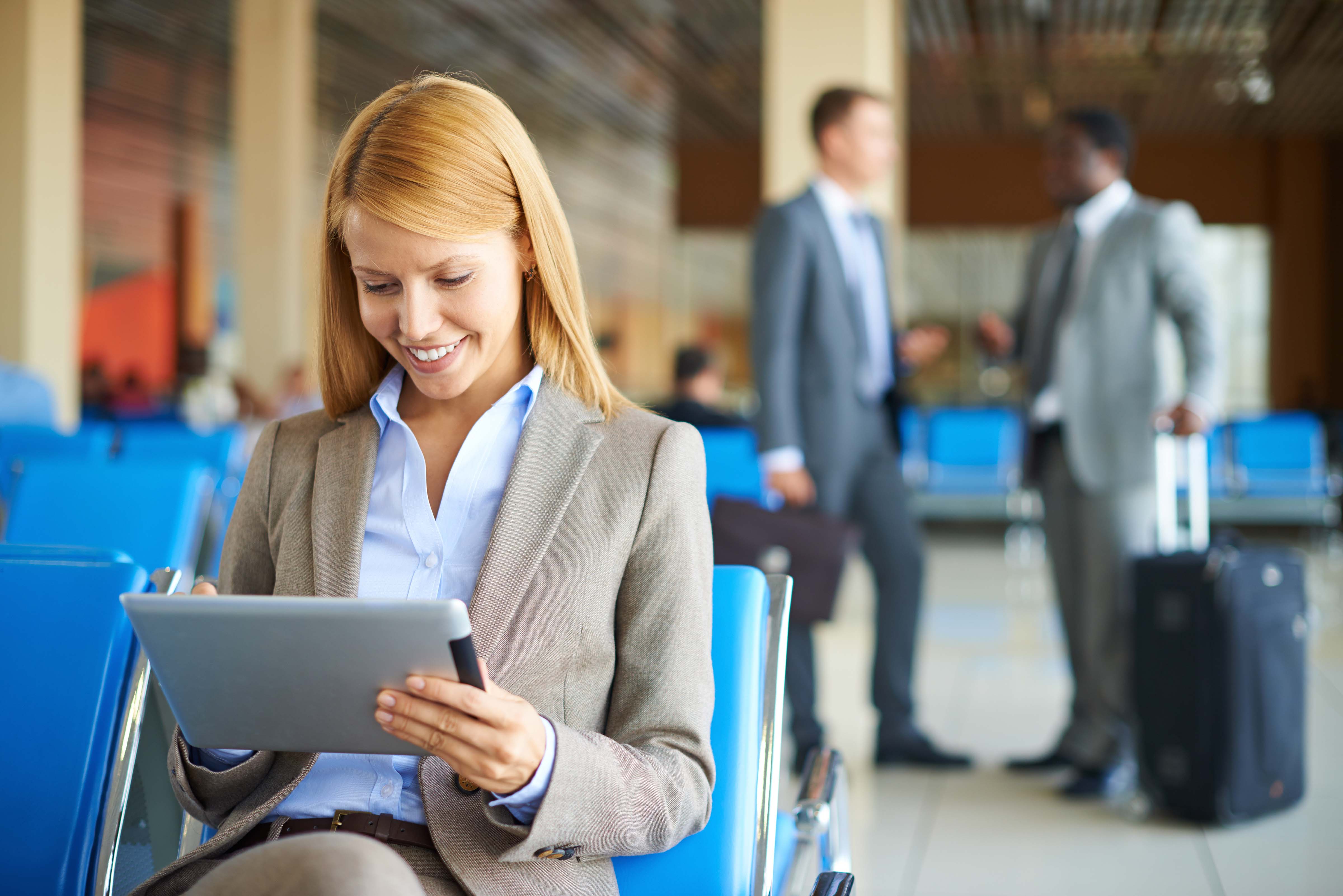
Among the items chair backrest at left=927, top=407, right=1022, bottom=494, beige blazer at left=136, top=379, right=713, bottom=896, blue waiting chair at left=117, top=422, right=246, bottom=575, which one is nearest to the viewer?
beige blazer at left=136, top=379, right=713, bottom=896

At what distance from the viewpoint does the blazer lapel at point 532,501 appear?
3.89ft

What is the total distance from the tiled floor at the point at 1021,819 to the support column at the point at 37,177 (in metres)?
4.66

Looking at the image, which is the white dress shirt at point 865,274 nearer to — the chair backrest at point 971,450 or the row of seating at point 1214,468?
the row of seating at point 1214,468

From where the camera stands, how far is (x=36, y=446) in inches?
156

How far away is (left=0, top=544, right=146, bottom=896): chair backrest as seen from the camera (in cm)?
132

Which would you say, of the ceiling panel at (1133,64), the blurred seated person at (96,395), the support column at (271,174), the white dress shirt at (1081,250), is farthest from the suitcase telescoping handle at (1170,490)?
the blurred seated person at (96,395)

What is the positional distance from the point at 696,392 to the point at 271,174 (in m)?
5.99

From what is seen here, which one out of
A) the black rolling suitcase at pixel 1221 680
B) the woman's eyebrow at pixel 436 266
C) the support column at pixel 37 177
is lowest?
the black rolling suitcase at pixel 1221 680

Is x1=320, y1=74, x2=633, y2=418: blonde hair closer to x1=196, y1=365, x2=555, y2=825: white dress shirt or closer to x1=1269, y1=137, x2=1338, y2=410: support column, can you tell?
x1=196, y1=365, x2=555, y2=825: white dress shirt

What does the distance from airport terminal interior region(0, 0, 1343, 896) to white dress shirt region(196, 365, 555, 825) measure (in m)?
0.22

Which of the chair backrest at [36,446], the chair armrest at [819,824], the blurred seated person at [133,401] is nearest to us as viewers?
the chair armrest at [819,824]

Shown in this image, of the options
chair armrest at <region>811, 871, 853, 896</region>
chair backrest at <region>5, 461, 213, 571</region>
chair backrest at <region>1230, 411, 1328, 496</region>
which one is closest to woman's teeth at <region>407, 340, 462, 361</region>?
chair armrest at <region>811, 871, 853, 896</region>

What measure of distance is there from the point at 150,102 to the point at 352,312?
13801 mm

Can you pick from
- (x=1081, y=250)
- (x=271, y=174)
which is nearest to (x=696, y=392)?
(x=1081, y=250)
